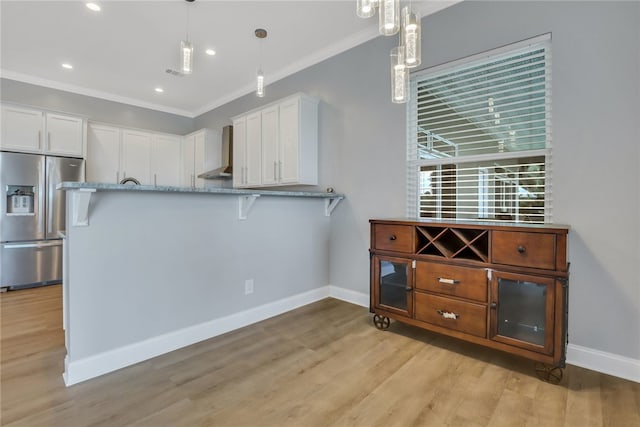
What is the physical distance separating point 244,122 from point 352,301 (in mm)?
2764

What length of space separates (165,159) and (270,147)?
2739mm

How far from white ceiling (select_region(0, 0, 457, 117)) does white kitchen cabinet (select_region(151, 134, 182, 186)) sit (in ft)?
3.31

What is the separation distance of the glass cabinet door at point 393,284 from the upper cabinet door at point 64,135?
449cm

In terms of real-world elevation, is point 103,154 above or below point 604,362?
above

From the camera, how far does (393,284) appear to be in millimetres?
2520

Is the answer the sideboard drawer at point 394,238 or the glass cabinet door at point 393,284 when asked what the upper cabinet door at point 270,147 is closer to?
the sideboard drawer at point 394,238

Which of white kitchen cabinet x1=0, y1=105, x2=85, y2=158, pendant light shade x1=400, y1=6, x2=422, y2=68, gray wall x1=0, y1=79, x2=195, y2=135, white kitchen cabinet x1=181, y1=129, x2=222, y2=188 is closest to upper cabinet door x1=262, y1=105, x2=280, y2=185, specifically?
white kitchen cabinet x1=181, y1=129, x2=222, y2=188

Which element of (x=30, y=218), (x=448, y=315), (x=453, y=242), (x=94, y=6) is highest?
(x=94, y=6)

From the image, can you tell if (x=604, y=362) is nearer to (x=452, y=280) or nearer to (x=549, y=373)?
(x=549, y=373)

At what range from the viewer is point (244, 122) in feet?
13.8

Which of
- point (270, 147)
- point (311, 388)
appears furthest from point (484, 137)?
point (270, 147)

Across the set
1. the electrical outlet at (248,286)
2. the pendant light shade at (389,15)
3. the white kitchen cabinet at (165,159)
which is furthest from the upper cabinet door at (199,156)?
the pendant light shade at (389,15)

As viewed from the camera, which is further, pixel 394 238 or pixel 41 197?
pixel 41 197

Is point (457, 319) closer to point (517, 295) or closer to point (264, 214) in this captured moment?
point (517, 295)
